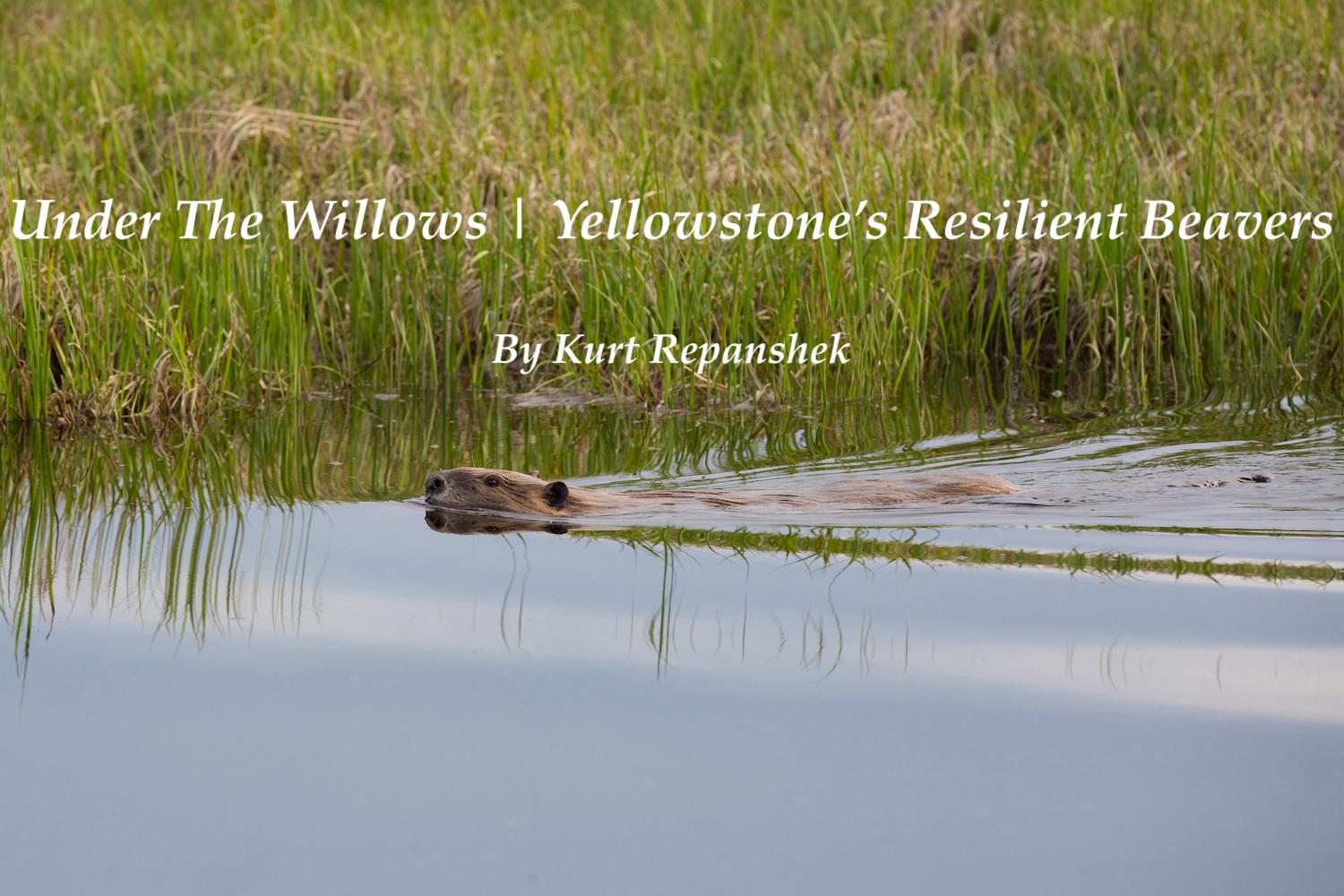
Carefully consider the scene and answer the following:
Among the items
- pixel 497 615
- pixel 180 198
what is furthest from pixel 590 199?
pixel 497 615

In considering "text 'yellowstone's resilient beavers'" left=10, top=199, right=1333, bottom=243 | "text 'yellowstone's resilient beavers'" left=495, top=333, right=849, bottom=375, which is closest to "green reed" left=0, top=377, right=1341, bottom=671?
"text 'yellowstone's resilient beavers'" left=495, top=333, right=849, bottom=375

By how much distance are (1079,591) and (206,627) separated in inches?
82.2

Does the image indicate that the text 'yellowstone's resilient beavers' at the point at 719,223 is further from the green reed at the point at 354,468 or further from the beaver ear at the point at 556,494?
the beaver ear at the point at 556,494

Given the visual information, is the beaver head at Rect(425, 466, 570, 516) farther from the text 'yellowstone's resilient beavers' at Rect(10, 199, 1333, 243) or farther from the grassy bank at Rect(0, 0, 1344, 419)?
the text 'yellowstone's resilient beavers' at Rect(10, 199, 1333, 243)

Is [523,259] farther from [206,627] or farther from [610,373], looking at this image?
[206,627]

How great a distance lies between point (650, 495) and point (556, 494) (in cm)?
33

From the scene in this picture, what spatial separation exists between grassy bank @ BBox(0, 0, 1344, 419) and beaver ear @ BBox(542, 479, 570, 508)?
68.3 inches

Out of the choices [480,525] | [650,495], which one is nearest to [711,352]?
[650,495]

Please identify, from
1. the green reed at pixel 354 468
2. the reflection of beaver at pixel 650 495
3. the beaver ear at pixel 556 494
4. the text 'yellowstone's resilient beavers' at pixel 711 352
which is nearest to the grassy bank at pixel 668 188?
the text 'yellowstone's resilient beavers' at pixel 711 352

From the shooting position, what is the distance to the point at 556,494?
5.04 m

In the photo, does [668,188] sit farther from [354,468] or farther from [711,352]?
[354,468]

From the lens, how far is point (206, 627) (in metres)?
3.88

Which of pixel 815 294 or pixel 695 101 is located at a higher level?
pixel 695 101

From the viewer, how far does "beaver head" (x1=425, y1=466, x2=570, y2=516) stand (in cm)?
509
